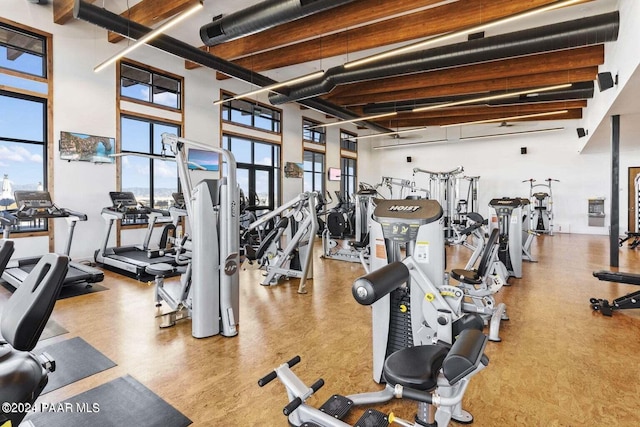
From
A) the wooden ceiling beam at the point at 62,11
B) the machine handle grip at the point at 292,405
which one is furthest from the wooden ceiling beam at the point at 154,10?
the machine handle grip at the point at 292,405

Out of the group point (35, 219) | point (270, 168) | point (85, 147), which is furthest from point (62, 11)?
point (270, 168)

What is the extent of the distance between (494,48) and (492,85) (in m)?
2.75

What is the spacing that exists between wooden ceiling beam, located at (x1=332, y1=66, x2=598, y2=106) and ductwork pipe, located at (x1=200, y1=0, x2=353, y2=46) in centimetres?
440

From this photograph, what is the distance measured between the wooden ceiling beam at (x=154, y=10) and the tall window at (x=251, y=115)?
3.33 metres

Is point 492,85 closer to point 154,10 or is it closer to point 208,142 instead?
point 208,142

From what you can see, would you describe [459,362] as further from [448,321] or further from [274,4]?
[274,4]

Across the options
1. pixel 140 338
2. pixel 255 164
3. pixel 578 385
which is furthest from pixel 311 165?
pixel 578 385

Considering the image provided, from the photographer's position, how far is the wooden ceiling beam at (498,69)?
250 inches

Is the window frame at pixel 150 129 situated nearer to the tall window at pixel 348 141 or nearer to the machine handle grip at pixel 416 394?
the machine handle grip at pixel 416 394

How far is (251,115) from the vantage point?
31.8ft

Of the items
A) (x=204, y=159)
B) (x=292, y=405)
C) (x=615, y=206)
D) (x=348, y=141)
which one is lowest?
(x=292, y=405)

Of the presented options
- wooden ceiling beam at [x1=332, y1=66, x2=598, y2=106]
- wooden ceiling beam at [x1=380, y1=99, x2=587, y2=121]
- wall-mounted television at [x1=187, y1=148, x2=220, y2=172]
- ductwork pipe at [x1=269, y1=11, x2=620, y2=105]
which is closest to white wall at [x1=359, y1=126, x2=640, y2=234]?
wooden ceiling beam at [x1=380, y1=99, x2=587, y2=121]

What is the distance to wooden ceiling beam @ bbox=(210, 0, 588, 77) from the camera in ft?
16.0

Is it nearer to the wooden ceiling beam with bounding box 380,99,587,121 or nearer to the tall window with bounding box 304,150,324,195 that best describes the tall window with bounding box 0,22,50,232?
Answer: the tall window with bounding box 304,150,324,195
